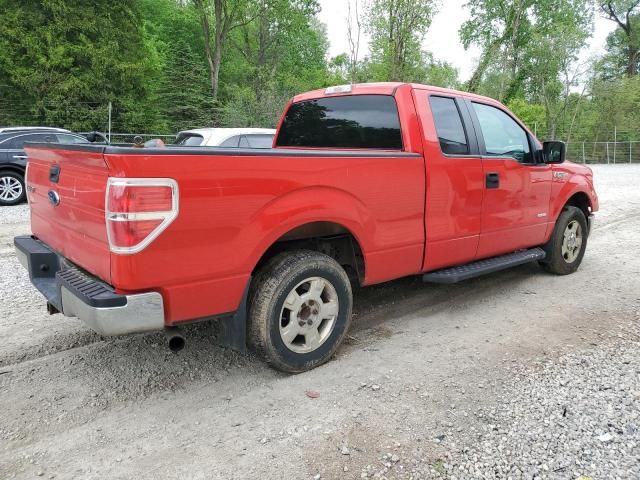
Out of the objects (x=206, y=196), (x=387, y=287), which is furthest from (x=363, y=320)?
(x=206, y=196)

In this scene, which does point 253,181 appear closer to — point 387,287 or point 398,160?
point 398,160

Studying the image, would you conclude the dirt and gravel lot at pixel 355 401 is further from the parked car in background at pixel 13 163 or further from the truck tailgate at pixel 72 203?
the parked car in background at pixel 13 163

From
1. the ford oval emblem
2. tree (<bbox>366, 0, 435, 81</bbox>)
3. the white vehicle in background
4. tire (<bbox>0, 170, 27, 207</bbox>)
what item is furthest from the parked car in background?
tree (<bbox>366, 0, 435, 81</bbox>)

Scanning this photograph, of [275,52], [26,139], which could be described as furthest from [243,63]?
[26,139]

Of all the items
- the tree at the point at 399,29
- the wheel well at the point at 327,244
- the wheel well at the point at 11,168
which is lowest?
the wheel well at the point at 327,244

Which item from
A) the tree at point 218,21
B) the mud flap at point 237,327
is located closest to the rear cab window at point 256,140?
→ the mud flap at point 237,327

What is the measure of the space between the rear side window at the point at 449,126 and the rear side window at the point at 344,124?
1.25 feet

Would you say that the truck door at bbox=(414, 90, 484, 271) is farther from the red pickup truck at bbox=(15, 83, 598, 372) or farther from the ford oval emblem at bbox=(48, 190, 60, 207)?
the ford oval emblem at bbox=(48, 190, 60, 207)

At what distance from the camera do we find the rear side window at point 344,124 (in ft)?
13.6

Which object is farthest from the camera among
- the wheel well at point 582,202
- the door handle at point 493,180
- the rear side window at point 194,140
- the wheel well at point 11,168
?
the wheel well at point 11,168

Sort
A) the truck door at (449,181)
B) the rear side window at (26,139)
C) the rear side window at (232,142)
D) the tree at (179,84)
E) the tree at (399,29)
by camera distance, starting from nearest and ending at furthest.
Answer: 1. the truck door at (449,181)
2. the rear side window at (232,142)
3. the rear side window at (26,139)
4. the tree at (399,29)
5. the tree at (179,84)

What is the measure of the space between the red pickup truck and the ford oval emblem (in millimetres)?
21

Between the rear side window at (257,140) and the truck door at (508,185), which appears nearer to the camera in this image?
the truck door at (508,185)

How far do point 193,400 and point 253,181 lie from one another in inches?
54.5
